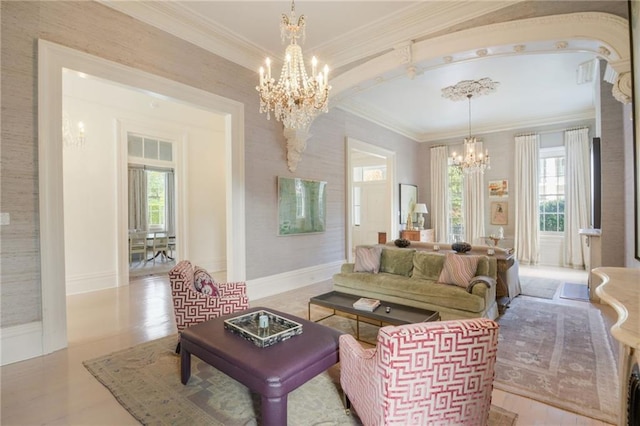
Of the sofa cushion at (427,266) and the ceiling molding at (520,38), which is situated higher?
the ceiling molding at (520,38)

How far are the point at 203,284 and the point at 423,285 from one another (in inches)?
101

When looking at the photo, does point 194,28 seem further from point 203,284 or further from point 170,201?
point 170,201

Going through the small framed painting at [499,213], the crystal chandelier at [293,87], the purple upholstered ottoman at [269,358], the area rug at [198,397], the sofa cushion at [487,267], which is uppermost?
the crystal chandelier at [293,87]

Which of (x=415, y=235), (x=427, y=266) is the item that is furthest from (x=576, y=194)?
(x=427, y=266)

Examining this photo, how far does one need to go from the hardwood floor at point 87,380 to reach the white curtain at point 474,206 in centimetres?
434

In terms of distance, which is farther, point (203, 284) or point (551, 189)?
point (551, 189)

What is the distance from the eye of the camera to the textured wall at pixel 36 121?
9.06 feet

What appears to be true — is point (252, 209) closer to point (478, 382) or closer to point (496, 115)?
point (478, 382)

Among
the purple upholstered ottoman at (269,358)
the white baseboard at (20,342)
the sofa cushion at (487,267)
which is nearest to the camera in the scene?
the purple upholstered ottoman at (269,358)

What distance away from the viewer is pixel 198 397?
223 centimetres

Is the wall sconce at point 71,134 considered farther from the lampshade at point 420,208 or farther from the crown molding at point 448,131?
the lampshade at point 420,208

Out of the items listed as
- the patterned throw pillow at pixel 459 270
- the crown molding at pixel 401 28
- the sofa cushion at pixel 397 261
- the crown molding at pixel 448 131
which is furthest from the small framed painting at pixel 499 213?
the crown molding at pixel 401 28

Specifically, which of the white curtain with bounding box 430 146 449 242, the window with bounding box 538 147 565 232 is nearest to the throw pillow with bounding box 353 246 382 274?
the white curtain with bounding box 430 146 449 242

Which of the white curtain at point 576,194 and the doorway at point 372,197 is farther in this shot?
the doorway at point 372,197
